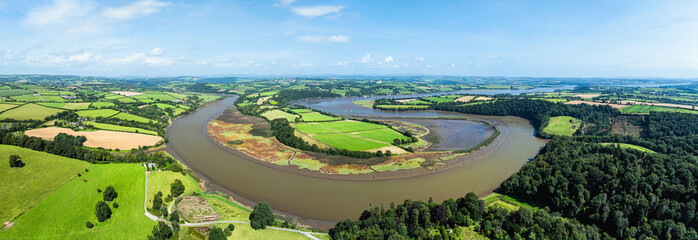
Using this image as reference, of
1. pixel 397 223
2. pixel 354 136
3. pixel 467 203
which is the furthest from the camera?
pixel 354 136

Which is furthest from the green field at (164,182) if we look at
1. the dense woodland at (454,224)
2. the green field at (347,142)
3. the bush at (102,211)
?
the green field at (347,142)

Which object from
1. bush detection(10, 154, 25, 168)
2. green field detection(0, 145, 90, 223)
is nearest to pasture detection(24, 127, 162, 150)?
green field detection(0, 145, 90, 223)

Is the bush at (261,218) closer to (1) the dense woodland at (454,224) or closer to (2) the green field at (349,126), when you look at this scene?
(1) the dense woodland at (454,224)

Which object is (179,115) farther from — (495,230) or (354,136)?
(495,230)

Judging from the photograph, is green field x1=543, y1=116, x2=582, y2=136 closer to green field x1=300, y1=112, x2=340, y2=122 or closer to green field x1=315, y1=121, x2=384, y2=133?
green field x1=315, y1=121, x2=384, y2=133

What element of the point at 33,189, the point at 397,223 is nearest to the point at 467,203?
the point at 397,223
